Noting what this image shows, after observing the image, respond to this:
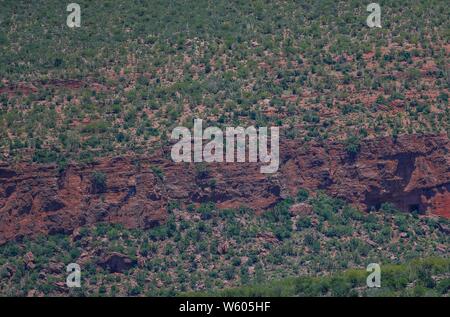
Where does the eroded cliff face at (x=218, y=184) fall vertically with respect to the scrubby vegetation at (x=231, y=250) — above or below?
above

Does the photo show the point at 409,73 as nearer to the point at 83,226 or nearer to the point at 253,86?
the point at 253,86

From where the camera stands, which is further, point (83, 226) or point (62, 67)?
point (62, 67)

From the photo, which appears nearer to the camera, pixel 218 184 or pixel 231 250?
pixel 231 250

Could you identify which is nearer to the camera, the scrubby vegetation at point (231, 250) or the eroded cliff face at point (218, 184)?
the scrubby vegetation at point (231, 250)

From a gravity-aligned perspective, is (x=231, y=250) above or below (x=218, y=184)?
below

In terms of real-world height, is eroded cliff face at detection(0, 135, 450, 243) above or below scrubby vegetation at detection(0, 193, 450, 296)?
above

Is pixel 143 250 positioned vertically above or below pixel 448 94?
below

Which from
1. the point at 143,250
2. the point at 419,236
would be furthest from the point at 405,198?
the point at 143,250

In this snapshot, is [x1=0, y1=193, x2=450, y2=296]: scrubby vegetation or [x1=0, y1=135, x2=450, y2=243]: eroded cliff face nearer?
[x1=0, y1=193, x2=450, y2=296]: scrubby vegetation
